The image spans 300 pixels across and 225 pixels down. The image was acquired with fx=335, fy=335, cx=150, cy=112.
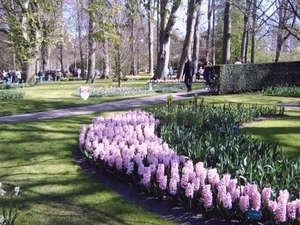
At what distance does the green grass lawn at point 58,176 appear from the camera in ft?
12.5

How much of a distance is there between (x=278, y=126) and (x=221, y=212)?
5.05m

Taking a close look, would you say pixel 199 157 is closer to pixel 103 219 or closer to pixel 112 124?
pixel 103 219

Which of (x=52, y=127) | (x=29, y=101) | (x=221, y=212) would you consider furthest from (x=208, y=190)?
(x=29, y=101)

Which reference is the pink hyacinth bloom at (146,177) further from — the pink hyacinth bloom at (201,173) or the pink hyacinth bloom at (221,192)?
the pink hyacinth bloom at (221,192)

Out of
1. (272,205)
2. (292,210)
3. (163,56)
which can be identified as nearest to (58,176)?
(272,205)

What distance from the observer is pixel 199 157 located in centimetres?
495

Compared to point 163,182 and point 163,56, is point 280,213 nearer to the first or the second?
point 163,182

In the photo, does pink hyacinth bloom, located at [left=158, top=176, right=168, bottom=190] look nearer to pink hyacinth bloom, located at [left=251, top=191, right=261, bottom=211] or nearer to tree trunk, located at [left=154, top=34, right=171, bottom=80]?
pink hyacinth bloom, located at [left=251, top=191, right=261, bottom=211]

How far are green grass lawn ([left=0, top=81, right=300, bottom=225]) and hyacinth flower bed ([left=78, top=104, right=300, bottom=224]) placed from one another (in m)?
0.35

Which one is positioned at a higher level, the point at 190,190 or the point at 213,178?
the point at 213,178

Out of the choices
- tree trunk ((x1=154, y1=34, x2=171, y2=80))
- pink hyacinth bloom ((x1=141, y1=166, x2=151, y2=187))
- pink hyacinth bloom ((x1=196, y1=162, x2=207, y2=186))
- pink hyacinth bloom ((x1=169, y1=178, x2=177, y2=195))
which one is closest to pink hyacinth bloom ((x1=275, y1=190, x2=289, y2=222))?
pink hyacinth bloom ((x1=196, y1=162, x2=207, y2=186))

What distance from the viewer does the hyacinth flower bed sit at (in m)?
3.41

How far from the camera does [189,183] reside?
384cm

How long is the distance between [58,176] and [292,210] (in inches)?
131
